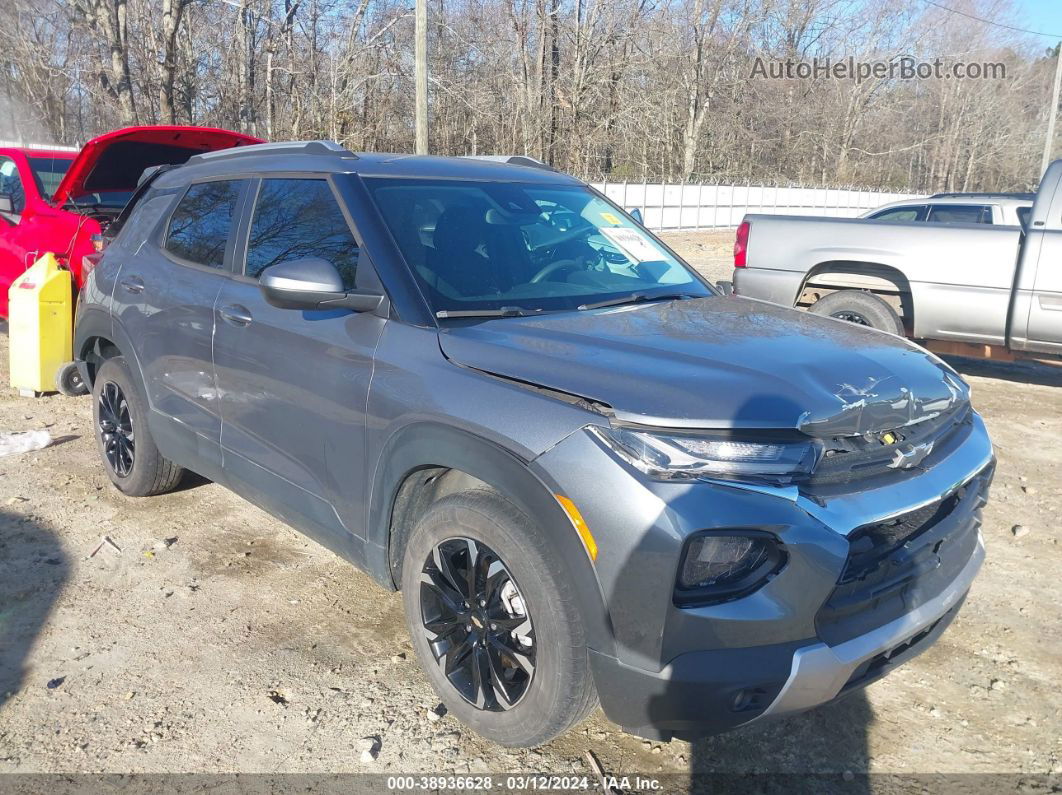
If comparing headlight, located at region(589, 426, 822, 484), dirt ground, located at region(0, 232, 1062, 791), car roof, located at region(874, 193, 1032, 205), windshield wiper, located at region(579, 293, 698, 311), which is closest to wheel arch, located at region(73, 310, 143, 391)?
dirt ground, located at region(0, 232, 1062, 791)

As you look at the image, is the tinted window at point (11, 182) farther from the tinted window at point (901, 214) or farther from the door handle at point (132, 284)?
the tinted window at point (901, 214)

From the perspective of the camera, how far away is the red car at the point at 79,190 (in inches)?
273

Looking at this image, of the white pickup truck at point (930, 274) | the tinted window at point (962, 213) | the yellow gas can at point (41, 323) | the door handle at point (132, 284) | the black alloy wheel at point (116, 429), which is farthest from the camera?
the tinted window at point (962, 213)

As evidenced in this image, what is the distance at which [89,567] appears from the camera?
166 inches

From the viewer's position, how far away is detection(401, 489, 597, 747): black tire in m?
2.52

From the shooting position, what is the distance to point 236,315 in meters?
3.81

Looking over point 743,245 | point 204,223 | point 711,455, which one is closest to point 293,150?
point 204,223

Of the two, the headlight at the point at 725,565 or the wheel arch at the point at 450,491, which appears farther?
the wheel arch at the point at 450,491

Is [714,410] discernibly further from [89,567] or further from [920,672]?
[89,567]

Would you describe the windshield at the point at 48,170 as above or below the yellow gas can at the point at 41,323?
above

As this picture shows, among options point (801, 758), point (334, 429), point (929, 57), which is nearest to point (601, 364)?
point (334, 429)

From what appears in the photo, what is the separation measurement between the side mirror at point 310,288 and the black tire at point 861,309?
579 centimetres

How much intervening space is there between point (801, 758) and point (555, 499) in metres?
1.29

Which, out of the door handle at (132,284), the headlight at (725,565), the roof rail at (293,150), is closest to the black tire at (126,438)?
the door handle at (132,284)
